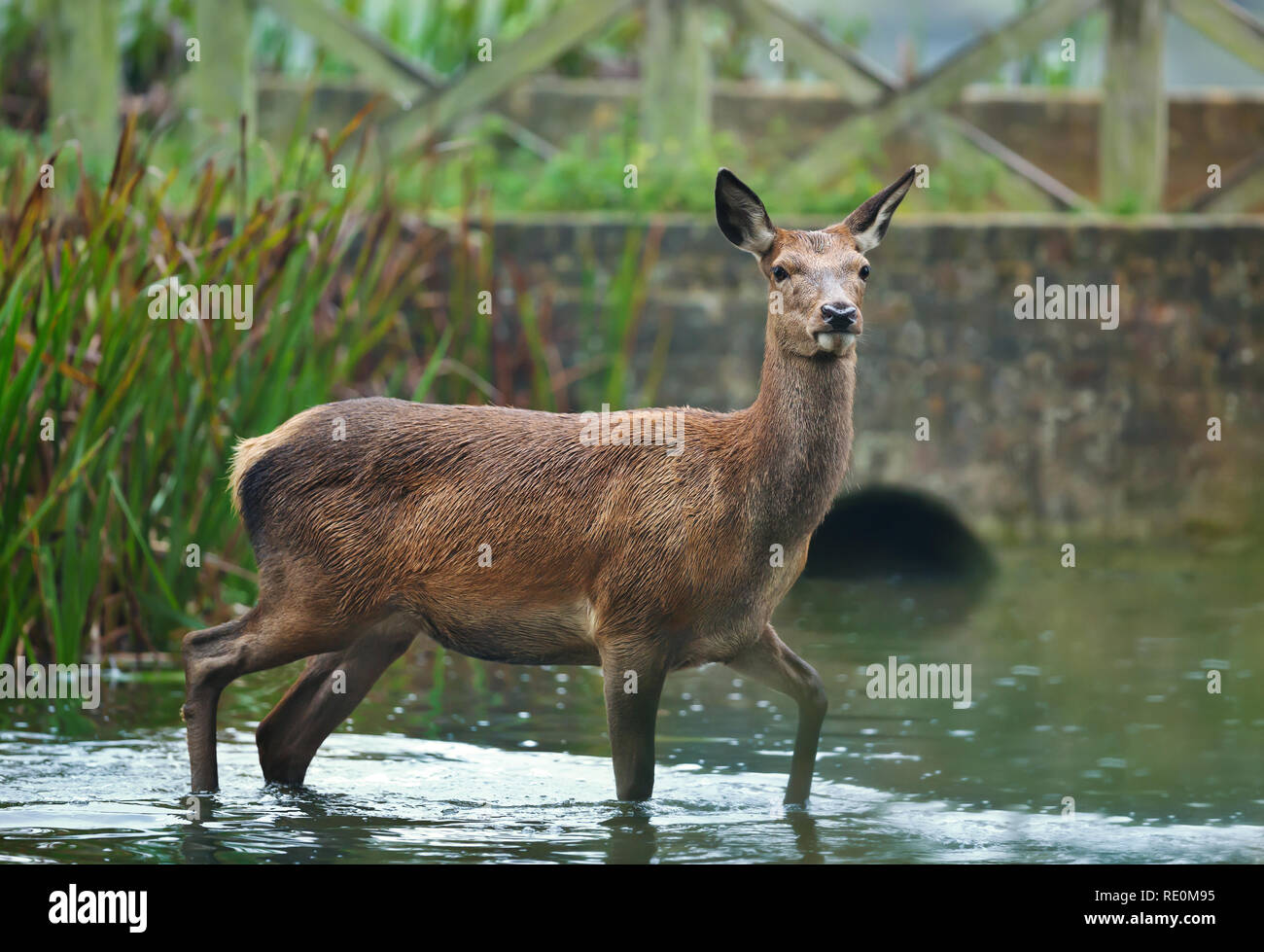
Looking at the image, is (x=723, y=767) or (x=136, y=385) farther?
(x=136, y=385)

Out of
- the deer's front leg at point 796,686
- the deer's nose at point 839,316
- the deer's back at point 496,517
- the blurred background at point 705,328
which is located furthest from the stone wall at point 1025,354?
the deer's nose at point 839,316

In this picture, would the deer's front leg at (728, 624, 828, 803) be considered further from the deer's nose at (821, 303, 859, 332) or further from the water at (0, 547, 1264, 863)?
the deer's nose at (821, 303, 859, 332)

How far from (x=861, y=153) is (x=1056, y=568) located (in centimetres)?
→ 314

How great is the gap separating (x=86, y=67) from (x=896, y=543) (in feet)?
21.2

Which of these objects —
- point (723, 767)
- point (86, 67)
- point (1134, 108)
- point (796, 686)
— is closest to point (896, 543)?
point (1134, 108)

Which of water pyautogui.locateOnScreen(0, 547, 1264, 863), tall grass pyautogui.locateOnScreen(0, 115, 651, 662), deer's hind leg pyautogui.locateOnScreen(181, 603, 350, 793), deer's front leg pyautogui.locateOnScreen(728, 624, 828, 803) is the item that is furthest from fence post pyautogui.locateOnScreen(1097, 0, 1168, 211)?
deer's hind leg pyautogui.locateOnScreen(181, 603, 350, 793)

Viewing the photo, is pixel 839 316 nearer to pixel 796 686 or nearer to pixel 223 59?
pixel 796 686

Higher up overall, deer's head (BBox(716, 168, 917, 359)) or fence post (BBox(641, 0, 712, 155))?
fence post (BBox(641, 0, 712, 155))

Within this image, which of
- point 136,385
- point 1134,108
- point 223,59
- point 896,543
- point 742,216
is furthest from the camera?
point 896,543

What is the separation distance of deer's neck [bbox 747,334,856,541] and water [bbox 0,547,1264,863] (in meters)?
1.04

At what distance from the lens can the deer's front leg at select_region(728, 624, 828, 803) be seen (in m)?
6.52

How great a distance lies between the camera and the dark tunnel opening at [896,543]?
1259 centimetres

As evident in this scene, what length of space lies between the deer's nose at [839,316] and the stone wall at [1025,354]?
6.41 metres

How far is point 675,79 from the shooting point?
1262 centimetres
